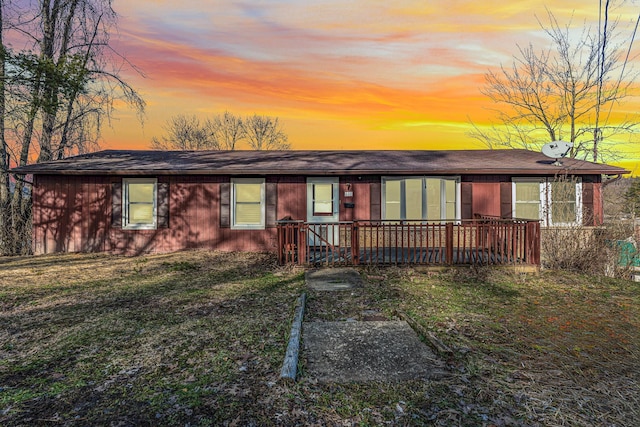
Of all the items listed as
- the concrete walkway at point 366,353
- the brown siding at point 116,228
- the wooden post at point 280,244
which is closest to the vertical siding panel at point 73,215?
the brown siding at point 116,228

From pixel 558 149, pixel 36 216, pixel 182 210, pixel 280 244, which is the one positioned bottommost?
pixel 280 244

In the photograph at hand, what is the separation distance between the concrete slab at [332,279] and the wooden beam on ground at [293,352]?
5.76ft

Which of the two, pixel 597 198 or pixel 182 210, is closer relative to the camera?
pixel 597 198

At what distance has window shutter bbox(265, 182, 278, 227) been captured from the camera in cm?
1126

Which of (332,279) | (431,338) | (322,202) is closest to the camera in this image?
(431,338)

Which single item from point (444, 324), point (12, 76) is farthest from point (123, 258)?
point (444, 324)

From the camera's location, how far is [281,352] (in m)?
3.88

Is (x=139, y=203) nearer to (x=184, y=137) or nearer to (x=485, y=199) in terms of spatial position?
(x=485, y=199)

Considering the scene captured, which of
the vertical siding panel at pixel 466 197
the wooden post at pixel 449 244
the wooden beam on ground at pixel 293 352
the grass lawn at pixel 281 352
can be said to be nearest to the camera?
the grass lawn at pixel 281 352

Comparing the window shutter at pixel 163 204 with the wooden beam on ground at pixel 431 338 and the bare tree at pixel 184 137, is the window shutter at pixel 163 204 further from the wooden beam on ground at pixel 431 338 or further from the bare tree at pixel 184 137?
the bare tree at pixel 184 137

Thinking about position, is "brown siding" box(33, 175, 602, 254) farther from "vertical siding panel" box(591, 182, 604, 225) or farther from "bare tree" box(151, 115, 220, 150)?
"bare tree" box(151, 115, 220, 150)

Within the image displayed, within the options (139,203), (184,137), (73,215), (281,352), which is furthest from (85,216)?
(184,137)

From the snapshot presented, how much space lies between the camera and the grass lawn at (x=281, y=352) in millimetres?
2770

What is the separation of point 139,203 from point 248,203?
138 inches
